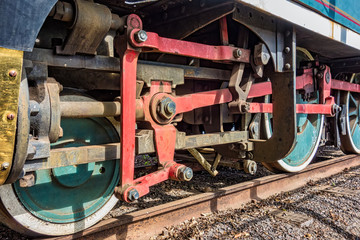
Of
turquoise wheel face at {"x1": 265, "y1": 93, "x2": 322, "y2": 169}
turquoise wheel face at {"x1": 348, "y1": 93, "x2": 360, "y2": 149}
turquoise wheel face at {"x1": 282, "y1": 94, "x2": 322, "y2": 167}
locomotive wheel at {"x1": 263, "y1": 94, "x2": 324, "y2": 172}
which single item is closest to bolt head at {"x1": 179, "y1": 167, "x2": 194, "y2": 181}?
locomotive wheel at {"x1": 263, "y1": 94, "x2": 324, "y2": 172}

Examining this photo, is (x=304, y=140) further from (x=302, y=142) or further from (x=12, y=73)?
(x=12, y=73)

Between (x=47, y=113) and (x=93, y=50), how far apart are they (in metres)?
0.48

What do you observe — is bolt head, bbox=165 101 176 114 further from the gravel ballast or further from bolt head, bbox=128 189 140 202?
the gravel ballast

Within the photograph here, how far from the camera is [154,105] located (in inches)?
85.0

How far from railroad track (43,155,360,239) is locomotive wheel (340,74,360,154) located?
153cm

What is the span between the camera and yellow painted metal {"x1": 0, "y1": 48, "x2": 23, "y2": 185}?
121cm

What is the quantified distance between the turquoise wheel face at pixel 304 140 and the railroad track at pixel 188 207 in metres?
0.12

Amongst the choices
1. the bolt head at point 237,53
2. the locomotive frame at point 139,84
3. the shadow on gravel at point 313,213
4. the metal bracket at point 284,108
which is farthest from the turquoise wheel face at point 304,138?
the bolt head at point 237,53

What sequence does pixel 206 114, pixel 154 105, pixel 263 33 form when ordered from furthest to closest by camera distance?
pixel 206 114 → pixel 263 33 → pixel 154 105

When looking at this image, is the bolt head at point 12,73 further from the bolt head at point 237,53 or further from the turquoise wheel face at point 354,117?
the turquoise wheel face at point 354,117

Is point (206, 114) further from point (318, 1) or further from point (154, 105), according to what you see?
point (318, 1)

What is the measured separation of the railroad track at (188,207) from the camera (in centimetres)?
Answer: 221

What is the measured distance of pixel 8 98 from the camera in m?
1.24

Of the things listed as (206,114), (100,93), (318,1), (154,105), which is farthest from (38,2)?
(318,1)
